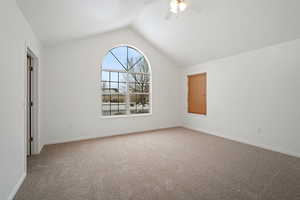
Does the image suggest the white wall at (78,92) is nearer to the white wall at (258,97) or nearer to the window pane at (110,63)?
the window pane at (110,63)

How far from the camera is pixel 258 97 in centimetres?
358

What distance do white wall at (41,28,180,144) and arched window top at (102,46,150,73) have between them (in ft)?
0.68

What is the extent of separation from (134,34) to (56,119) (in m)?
3.48

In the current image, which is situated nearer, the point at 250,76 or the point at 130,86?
the point at 250,76

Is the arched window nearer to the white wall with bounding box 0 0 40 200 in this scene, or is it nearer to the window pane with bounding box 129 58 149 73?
the window pane with bounding box 129 58 149 73

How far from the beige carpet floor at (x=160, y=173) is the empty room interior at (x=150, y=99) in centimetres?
2

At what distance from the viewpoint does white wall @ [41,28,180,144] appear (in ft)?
12.5

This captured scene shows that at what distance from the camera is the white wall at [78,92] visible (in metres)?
3.80

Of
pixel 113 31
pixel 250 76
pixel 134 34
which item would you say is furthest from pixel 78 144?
pixel 250 76

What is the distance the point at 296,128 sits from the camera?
2998 mm

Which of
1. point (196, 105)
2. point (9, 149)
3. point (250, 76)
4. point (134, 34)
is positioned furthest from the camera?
point (196, 105)

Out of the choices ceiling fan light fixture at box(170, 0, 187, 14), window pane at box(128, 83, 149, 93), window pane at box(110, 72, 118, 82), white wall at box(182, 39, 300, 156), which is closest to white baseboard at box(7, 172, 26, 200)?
window pane at box(110, 72, 118, 82)

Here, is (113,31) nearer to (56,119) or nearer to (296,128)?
(56,119)

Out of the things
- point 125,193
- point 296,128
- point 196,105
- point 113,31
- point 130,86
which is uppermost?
point 113,31
